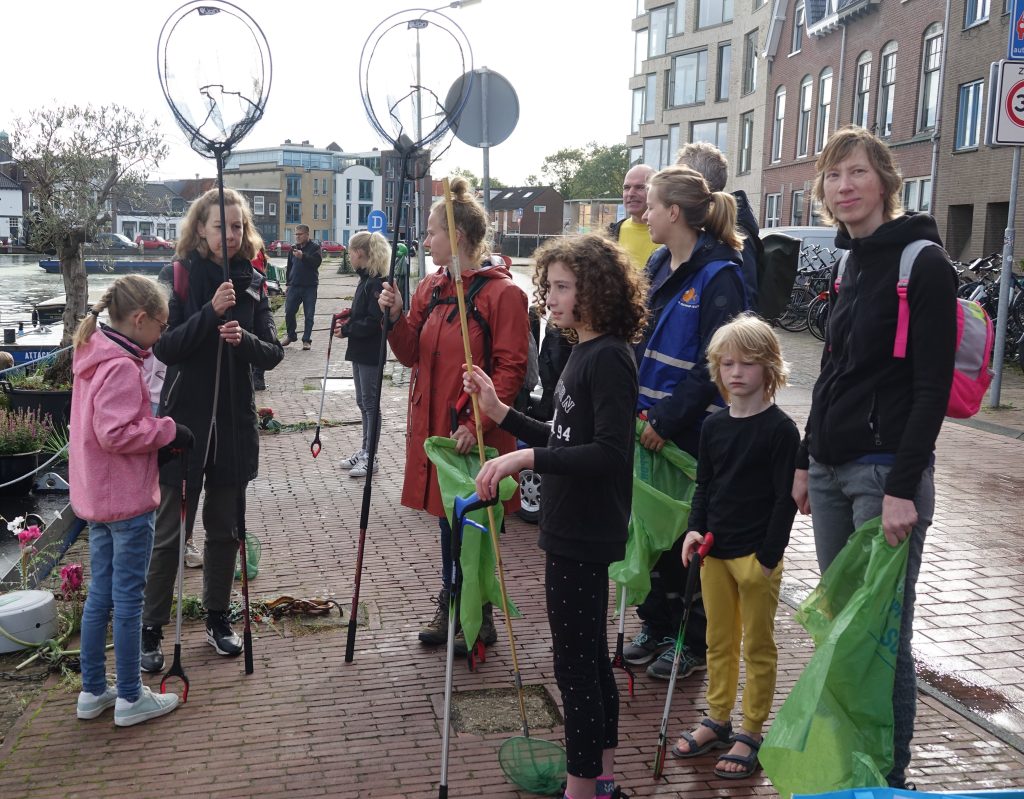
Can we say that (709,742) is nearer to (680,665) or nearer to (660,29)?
(680,665)

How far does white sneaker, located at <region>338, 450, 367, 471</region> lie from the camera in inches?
344

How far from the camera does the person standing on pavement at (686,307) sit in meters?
4.20

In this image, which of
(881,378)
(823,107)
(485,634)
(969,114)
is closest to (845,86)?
(823,107)

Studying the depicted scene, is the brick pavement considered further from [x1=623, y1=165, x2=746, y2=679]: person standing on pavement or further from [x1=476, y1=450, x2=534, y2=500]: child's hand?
[x1=476, y1=450, x2=534, y2=500]: child's hand

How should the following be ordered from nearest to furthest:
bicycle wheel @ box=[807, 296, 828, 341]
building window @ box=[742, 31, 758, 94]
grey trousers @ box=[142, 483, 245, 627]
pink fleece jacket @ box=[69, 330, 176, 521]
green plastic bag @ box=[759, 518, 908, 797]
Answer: green plastic bag @ box=[759, 518, 908, 797], pink fleece jacket @ box=[69, 330, 176, 521], grey trousers @ box=[142, 483, 245, 627], bicycle wheel @ box=[807, 296, 828, 341], building window @ box=[742, 31, 758, 94]

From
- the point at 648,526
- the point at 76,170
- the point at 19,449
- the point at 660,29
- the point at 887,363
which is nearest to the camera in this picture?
the point at 887,363

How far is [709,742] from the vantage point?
3.78 m

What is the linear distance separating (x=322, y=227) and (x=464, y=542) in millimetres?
119729

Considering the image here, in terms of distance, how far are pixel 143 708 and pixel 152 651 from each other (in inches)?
22.6

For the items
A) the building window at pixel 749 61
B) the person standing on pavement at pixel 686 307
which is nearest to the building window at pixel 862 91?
the building window at pixel 749 61

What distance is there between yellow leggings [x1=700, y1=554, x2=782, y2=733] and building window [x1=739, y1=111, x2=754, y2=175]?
40.1 meters

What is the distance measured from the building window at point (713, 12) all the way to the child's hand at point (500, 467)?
49.4m

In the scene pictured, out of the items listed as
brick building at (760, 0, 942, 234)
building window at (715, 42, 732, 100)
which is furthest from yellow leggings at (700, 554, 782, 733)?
building window at (715, 42, 732, 100)

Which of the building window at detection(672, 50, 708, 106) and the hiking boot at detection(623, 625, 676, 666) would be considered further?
the building window at detection(672, 50, 708, 106)
